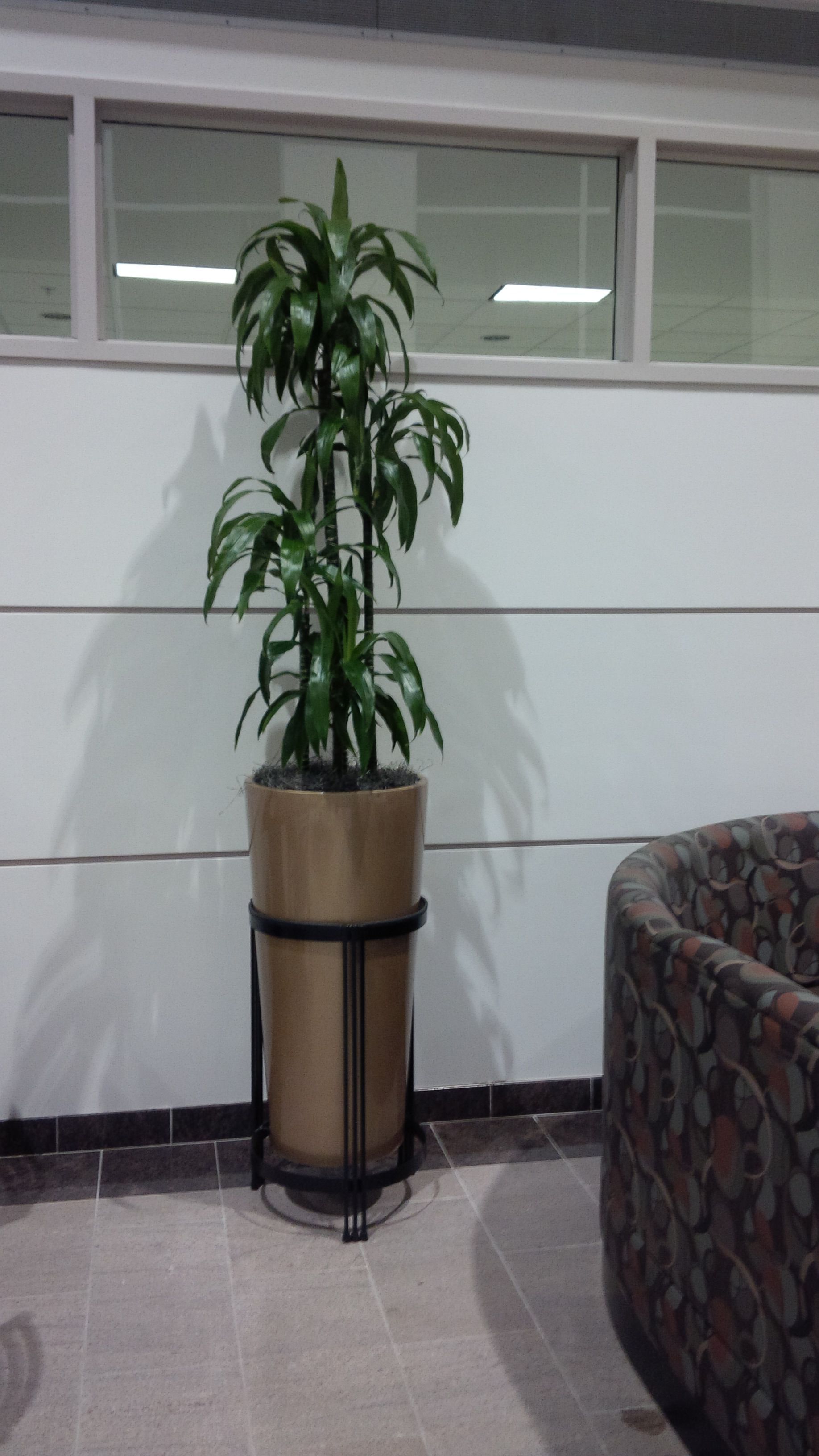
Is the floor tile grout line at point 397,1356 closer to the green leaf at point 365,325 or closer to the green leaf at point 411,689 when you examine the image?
the green leaf at point 411,689

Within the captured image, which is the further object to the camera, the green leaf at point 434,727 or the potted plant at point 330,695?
the green leaf at point 434,727

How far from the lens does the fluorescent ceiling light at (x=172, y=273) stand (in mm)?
2629

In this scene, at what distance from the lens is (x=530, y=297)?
2.79 meters

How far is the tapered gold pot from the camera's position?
2266mm

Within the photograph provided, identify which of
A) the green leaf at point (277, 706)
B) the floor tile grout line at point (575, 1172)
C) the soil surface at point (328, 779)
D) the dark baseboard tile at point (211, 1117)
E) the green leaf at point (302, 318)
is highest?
the green leaf at point (302, 318)

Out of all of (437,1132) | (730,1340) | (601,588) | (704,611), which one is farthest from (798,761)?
(730,1340)

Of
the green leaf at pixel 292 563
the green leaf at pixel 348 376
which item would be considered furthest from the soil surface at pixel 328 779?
the green leaf at pixel 348 376

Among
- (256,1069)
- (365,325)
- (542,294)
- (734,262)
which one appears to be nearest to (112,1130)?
(256,1069)

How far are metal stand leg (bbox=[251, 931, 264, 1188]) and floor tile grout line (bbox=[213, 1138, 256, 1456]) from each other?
90mm

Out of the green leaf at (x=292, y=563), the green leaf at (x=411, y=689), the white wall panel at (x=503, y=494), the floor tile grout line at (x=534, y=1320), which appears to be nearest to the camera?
the floor tile grout line at (x=534, y=1320)

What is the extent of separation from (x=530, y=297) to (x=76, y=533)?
1203 millimetres

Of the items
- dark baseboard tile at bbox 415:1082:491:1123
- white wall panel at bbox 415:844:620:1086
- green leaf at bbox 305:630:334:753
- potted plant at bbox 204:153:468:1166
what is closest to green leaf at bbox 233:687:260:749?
potted plant at bbox 204:153:468:1166

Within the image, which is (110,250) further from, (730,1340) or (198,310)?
(730,1340)

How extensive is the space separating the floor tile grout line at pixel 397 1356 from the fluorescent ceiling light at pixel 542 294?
2.12 metres
